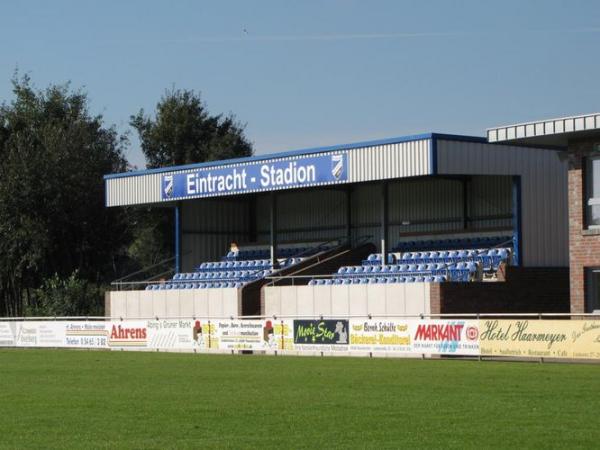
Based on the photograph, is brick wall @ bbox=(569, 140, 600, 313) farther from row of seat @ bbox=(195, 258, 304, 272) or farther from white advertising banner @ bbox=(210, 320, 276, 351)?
row of seat @ bbox=(195, 258, 304, 272)

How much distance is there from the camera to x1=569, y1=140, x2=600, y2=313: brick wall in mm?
40312

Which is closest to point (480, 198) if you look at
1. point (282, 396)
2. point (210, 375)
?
point (210, 375)

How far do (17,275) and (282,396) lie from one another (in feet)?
169

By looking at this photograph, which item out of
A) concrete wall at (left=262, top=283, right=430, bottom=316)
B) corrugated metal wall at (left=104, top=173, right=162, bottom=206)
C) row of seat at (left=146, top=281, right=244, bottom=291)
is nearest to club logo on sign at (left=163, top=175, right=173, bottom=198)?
corrugated metal wall at (left=104, top=173, right=162, bottom=206)

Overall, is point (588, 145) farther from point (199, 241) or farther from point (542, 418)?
point (199, 241)

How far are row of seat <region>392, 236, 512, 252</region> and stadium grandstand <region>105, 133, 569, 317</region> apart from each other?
6 cm

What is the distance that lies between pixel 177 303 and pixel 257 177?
258 inches

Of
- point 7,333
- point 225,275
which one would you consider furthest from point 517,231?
point 7,333

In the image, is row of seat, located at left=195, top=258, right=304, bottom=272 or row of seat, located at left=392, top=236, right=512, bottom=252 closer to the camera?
row of seat, located at left=392, top=236, right=512, bottom=252

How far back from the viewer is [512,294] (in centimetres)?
4678

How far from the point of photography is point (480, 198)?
178ft

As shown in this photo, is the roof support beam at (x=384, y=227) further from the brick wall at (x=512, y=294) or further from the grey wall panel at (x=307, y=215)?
the grey wall panel at (x=307, y=215)

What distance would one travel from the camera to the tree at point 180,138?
91.0 meters

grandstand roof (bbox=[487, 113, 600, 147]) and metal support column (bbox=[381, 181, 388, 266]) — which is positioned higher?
grandstand roof (bbox=[487, 113, 600, 147])
